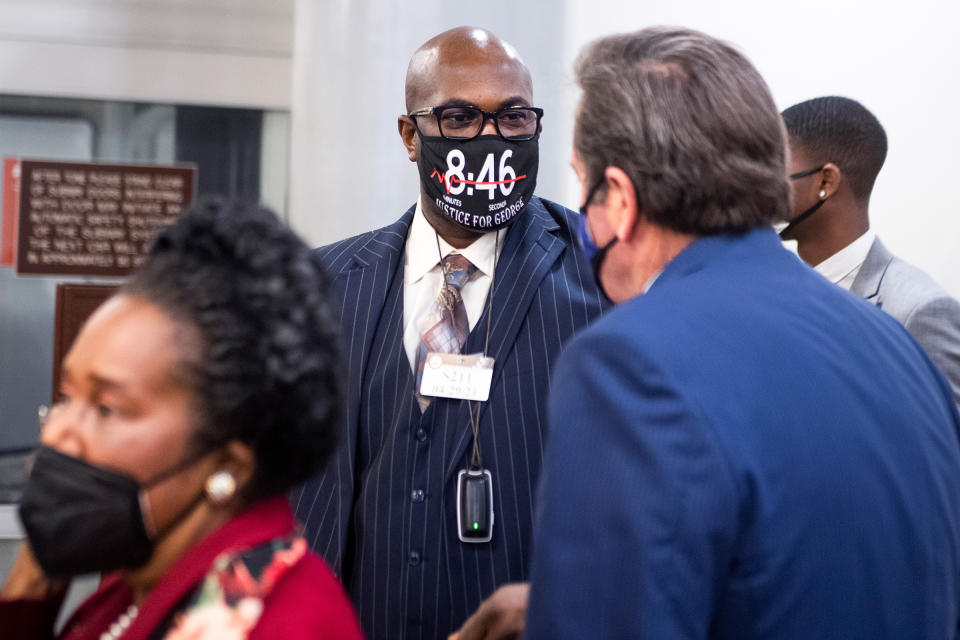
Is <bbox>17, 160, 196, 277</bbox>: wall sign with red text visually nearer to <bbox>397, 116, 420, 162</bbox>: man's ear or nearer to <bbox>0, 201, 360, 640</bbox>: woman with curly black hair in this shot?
<bbox>397, 116, 420, 162</bbox>: man's ear

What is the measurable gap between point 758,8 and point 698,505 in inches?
127

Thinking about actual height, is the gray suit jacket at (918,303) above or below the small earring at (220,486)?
above

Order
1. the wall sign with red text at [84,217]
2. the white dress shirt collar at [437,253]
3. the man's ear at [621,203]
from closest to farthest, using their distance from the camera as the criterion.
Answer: the man's ear at [621,203]
the white dress shirt collar at [437,253]
the wall sign with red text at [84,217]

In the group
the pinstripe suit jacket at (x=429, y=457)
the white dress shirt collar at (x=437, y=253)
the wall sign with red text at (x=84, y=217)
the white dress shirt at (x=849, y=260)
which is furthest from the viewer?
the wall sign with red text at (x=84, y=217)

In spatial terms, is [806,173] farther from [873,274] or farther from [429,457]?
[429,457]

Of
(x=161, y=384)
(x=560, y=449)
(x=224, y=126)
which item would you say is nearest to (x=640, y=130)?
(x=560, y=449)

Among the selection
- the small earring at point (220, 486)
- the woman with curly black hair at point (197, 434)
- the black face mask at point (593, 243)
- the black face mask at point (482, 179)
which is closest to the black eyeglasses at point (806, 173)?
the black face mask at point (482, 179)

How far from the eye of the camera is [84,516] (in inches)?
43.7

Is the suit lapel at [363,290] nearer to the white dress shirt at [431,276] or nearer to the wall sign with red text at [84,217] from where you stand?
the white dress shirt at [431,276]

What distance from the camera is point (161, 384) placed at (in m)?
1.10

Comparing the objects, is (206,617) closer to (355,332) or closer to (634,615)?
(634,615)

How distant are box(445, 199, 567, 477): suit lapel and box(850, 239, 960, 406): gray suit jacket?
2.76 ft

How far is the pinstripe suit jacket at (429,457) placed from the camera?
80.0 inches

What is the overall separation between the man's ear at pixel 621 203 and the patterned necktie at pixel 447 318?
852mm
